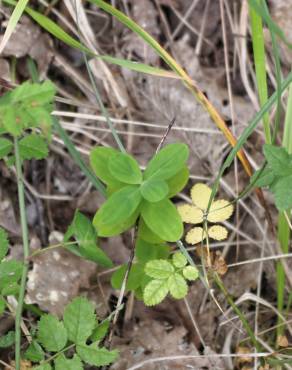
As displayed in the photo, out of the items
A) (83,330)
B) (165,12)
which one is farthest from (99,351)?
(165,12)

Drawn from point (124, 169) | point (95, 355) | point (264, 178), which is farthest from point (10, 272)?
point (264, 178)

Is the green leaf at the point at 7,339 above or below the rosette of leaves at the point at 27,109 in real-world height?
below

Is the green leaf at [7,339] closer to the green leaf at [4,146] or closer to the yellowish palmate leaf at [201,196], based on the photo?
the green leaf at [4,146]

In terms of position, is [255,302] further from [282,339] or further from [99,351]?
[99,351]

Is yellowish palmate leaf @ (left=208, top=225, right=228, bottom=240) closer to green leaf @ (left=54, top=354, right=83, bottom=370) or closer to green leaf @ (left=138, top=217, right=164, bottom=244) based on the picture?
green leaf @ (left=138, top=217, right=164, bottom=244)

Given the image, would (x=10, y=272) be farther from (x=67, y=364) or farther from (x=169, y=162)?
(x=169, y=162)

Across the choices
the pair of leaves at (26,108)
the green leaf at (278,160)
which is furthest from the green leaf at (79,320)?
the green leaf at (278,160)

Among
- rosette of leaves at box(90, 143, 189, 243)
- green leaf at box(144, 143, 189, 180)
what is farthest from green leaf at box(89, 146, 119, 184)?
green leaf at box(144, 143, 189, 180)
